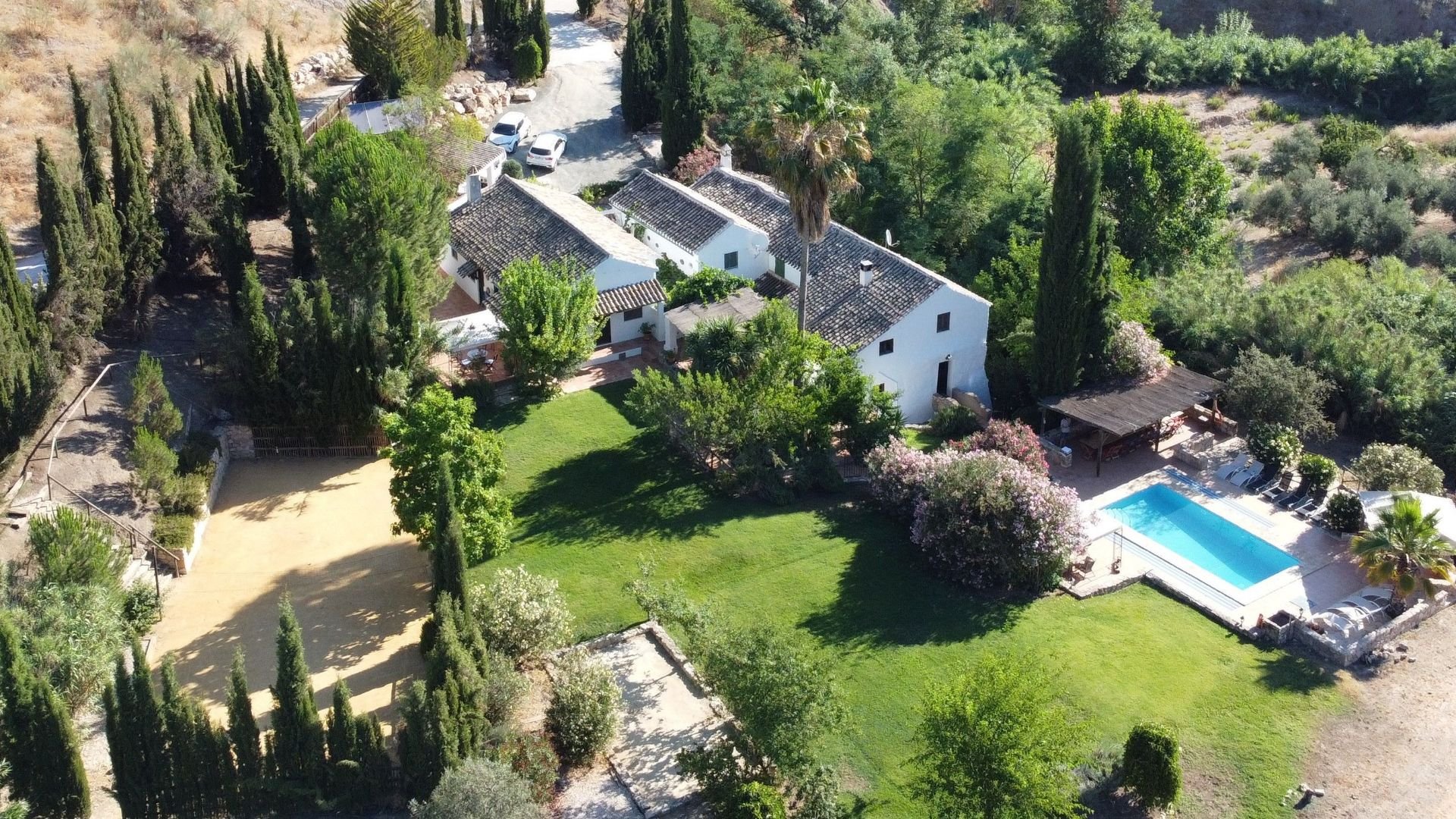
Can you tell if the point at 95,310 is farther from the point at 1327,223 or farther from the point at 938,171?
the point at 1327,223

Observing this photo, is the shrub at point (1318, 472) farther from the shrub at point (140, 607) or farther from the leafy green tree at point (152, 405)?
the leafy green tree at point (152, 405)

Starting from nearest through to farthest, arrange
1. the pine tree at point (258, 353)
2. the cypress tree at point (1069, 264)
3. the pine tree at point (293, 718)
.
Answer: the pine tree at point (293, 718), the pine tree at point (258, 353), the cypress tree at point (1069, 264)

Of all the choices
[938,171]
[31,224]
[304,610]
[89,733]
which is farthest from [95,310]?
[938,171]

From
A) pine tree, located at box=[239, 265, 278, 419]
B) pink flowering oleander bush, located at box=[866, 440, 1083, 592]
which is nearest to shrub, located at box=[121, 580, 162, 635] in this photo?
pine tree, located at box=[239, 265, 278, 419]

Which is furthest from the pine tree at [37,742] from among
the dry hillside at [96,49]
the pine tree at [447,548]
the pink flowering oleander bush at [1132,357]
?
the pink flowering oleander bush at [1132,357]

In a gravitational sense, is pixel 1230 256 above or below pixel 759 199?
below

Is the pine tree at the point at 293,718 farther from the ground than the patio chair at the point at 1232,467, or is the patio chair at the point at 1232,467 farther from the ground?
the pine tree at the point at 293,718

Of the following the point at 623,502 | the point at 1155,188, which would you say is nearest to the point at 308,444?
the point at 623,502
